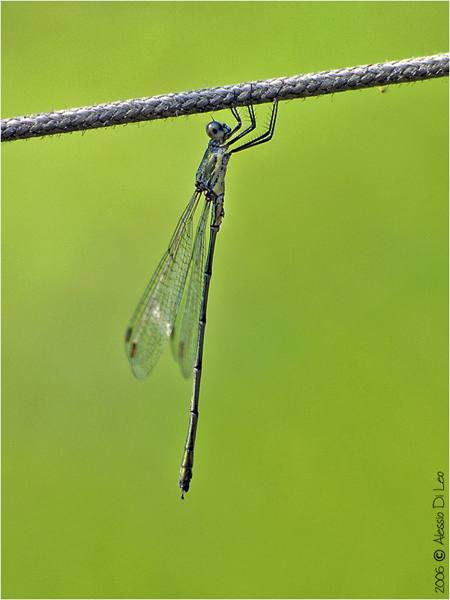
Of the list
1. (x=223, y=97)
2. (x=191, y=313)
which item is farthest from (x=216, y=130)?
(x=191, y=313)

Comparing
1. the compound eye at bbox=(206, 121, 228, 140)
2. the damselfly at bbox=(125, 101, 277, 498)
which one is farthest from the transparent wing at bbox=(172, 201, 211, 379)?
the compound eye at bbox=(206, 121, 228, 140)

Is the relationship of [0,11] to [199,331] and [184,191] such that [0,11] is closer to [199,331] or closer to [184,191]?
[184,191]

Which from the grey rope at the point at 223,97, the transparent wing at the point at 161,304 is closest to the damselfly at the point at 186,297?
the transparent wing at the point at 161,304

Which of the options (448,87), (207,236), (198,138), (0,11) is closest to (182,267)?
(207,236)

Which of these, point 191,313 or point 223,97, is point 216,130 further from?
point 191,313

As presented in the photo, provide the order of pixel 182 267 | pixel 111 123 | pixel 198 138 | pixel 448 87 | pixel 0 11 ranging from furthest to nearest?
pixel 0 11 < pixel 198 138 < pixel 448 87 < pixel 182 267 < pixel 111 123

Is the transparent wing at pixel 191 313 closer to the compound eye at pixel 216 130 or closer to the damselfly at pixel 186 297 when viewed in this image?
the damselfly at pixel 186 297

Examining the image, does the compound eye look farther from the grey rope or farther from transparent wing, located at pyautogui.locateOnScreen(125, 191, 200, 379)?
the grey rope
